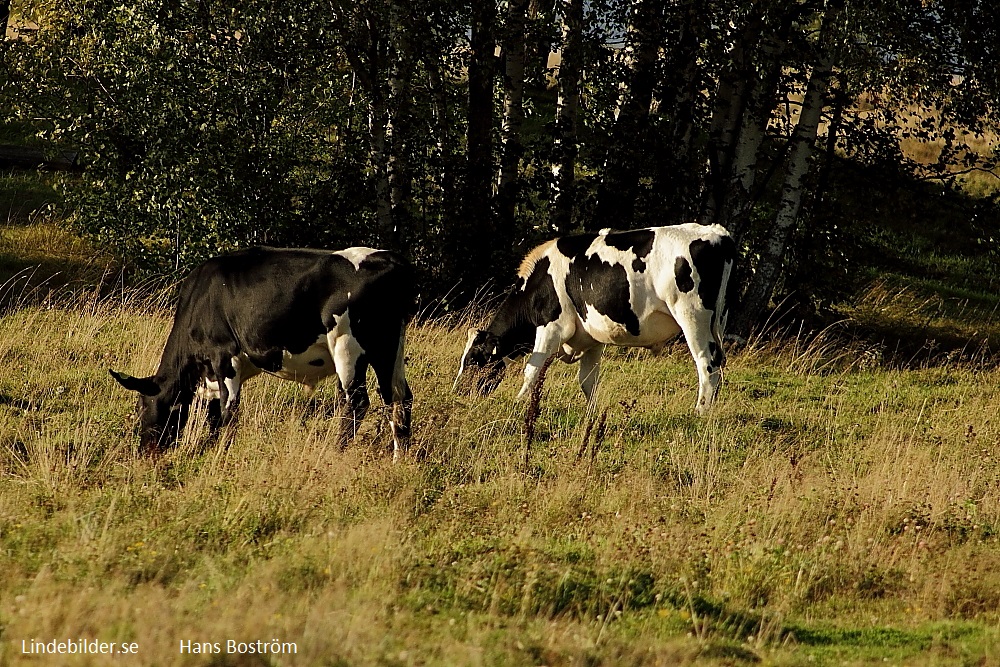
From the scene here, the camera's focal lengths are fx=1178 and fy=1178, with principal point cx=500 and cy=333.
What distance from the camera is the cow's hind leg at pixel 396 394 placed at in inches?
382

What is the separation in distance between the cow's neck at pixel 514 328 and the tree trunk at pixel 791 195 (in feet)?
16.1

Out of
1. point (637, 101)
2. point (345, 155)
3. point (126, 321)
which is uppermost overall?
point (637, 101)

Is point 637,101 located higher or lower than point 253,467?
higher

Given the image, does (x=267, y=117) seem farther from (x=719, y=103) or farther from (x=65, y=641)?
(x=65, y=641)

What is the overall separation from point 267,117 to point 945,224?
21.1m

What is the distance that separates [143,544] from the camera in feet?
23.4

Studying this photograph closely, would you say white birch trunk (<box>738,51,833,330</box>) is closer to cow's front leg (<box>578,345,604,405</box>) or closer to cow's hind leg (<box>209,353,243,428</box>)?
cow's front leg (<box>578,345,604,405</box>)

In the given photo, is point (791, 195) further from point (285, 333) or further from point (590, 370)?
point (285, 333)

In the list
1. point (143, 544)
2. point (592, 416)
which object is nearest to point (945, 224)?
point (592, 416)

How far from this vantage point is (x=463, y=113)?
1823cm

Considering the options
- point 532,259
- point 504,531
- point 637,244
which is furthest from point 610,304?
point 504,531

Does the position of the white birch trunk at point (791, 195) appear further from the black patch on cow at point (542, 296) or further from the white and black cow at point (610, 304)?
the black patch on cow at point (542, 296)

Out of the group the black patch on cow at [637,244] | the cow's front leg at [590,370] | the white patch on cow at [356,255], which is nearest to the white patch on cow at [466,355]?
the cow's front leg at [590,370]

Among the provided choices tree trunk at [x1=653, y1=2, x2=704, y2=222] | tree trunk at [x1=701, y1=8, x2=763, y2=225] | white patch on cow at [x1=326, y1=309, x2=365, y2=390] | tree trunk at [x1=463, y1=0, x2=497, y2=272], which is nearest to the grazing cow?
white patch on cow at [x1=326, y1=309, x2=365, y2=390]
